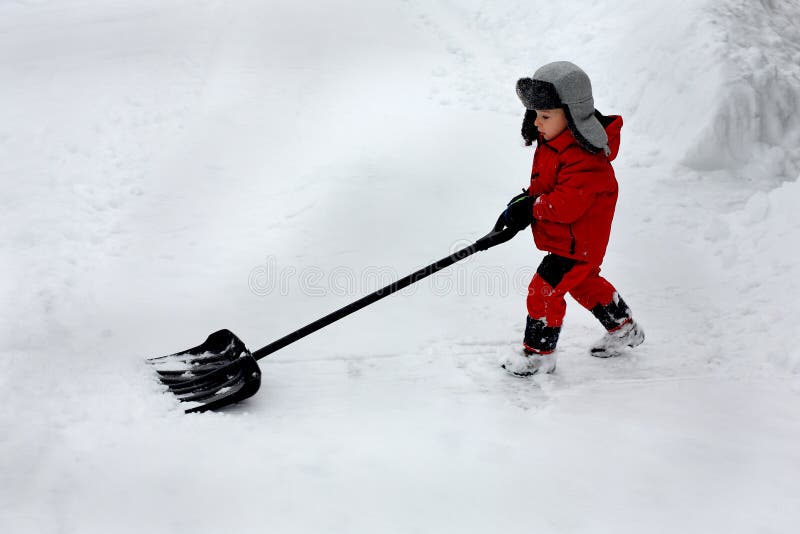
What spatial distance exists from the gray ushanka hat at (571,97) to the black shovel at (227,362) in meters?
0.48

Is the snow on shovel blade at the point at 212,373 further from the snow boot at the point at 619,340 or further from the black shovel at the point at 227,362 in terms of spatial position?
the snow boot at the point at 619,340

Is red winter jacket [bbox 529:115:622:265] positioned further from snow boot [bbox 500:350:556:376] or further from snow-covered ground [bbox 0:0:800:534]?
snow-covered ground [bbox 0:0:800:534]

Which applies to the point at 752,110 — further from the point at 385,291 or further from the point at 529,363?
the point at 385,291

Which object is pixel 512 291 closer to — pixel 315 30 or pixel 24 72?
pixel 315 30

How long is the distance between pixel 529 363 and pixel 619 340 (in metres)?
0.47

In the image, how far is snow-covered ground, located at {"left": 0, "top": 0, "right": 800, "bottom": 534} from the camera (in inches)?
89.4

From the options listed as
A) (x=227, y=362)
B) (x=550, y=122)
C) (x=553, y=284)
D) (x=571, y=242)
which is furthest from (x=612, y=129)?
(x=227, y=362)

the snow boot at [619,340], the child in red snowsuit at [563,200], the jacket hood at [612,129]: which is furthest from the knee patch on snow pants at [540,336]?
the jacket hood at [612,129]

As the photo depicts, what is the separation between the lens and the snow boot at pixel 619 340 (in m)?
3.07

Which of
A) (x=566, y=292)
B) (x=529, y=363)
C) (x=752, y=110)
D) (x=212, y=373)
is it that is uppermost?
(x=752, y=110)

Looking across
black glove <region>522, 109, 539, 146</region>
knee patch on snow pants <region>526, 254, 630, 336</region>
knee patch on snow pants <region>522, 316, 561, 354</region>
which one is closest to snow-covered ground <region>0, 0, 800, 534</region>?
knee patch on snow pants <region>522, 316, 561, 354</region>

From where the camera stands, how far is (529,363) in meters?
3.00

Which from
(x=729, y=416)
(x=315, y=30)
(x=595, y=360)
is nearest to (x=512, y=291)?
(x=595, y=360)

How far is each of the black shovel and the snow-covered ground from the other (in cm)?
10
